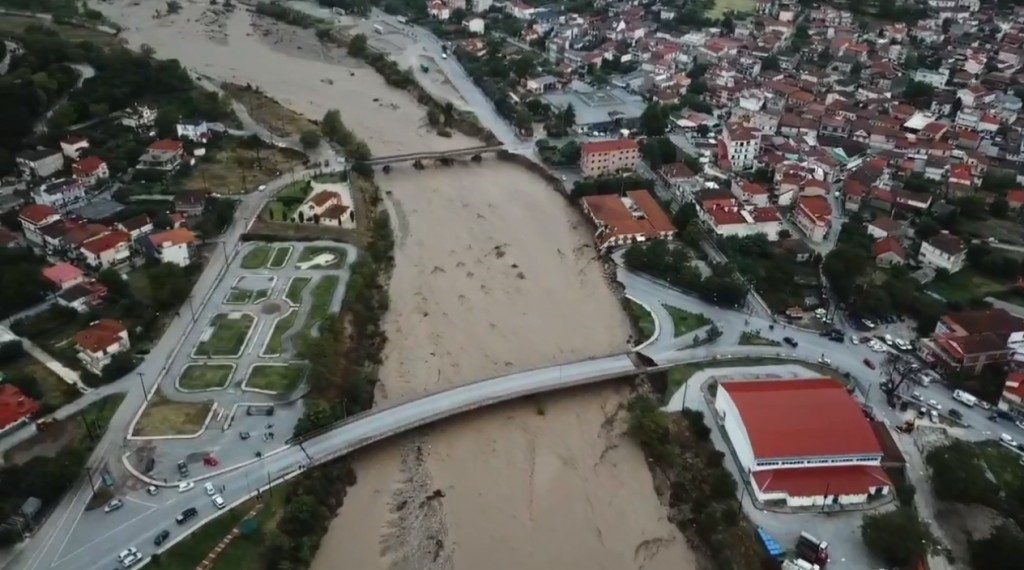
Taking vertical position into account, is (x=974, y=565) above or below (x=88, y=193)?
above

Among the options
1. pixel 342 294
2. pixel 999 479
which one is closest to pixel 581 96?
pixel 342 294

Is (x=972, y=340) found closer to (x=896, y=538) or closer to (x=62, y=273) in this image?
(x=896, y=538)

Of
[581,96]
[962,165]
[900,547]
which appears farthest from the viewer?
[581,96]

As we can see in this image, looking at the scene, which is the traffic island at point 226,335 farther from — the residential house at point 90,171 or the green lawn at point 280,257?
the residential house at point 90,171

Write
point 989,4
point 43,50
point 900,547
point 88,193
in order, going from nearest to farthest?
1. point 900,547
2. point 88,193
3. point 43,50
4. point 989,4

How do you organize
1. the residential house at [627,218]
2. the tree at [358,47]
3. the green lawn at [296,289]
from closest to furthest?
the green lawn at [296,289], the residential house at [627,218], the tree at [358,47]

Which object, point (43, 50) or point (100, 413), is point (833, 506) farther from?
point (43, 50)

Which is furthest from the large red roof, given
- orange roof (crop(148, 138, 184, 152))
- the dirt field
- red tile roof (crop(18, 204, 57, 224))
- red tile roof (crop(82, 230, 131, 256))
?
orange roof (crop(148, 138, 184, 152))

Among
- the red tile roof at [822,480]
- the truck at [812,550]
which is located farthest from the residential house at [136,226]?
the truck at [812,550]
